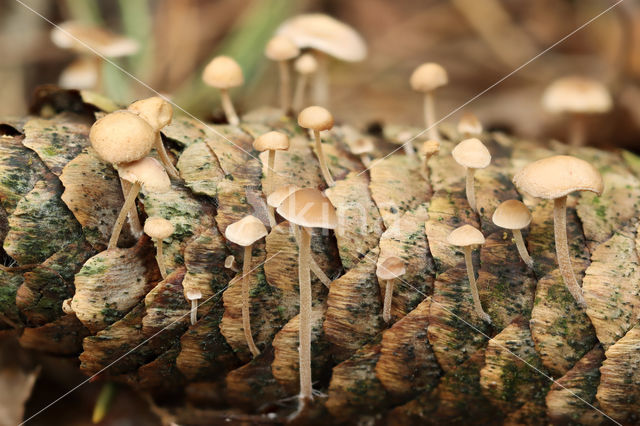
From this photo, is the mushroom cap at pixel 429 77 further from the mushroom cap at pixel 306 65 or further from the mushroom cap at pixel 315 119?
the mushroom cap at pixel 315 119

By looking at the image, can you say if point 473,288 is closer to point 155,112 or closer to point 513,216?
point 513,216

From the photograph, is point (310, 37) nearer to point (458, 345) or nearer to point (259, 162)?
point (259, 162)

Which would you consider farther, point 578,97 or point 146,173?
point 578,97

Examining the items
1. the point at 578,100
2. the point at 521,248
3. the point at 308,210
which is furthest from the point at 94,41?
the point at 578,100

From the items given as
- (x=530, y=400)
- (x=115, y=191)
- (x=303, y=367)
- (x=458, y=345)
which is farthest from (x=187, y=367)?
(x=530, y=400)

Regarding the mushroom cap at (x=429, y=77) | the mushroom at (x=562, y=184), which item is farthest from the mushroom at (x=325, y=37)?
the mushroom at (x=562, y=184)

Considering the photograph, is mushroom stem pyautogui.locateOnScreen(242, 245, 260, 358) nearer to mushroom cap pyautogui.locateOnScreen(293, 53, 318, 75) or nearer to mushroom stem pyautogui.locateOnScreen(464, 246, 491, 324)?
mushroom stem pyautogui.locateOnScreen(464, 246, 491, 324)
